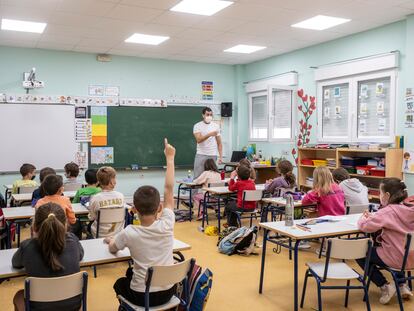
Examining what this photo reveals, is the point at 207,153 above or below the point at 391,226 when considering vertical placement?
above

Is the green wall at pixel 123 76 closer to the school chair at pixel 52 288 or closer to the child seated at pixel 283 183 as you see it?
the child seated at pixel 283 183

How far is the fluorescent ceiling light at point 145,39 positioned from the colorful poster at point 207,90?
2.19 m

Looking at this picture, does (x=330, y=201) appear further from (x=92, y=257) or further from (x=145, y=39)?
(x=145, y=39)

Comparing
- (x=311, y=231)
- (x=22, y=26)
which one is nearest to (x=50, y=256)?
(x=311, y=231)

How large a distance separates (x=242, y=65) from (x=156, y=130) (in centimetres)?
261

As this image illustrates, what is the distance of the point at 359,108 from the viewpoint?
274 inches

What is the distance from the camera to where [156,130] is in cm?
902

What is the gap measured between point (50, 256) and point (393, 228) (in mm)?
2558

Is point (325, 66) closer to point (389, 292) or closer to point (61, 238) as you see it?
point (389, 292)

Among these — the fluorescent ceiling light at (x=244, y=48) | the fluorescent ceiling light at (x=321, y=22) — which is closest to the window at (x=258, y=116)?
the fluorescent ceiling light at (x=244, y=48)

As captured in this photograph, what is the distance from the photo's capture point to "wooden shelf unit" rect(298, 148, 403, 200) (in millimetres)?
5969

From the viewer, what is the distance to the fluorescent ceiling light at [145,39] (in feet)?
23.5

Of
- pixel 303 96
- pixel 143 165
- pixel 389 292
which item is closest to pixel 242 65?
pixel 303 96

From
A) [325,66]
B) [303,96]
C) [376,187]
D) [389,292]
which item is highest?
[325,66]
